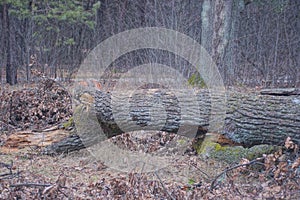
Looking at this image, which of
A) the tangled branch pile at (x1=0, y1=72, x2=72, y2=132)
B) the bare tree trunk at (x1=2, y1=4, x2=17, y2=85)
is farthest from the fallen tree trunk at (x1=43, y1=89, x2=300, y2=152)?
the bare tree trunk at (x1=2, y1=4, x2=17, y2=85)

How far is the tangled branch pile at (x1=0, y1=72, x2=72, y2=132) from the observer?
6.55 m

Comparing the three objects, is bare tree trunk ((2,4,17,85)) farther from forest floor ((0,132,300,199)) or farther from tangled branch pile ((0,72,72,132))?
forest floor ((0,132,300,199))

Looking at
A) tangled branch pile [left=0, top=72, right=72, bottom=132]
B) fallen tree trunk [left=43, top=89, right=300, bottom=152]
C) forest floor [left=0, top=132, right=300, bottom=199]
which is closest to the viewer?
forest floor [left=0, top=132, right=300, bottom=199]

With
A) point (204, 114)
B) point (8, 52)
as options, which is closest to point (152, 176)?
point (204, 114)

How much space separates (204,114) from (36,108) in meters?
3.33

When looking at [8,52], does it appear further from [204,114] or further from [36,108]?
[204,114]

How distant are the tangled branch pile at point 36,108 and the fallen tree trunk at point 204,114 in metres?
1.36

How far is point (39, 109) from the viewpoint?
670 cm

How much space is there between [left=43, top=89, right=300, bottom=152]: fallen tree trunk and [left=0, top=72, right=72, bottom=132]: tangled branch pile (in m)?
1.36

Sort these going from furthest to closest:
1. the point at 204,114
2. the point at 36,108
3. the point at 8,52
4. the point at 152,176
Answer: the point at 8,52, the point at 36,108, the point at 204,114, the point at 152,176

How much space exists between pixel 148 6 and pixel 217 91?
8.24 meters

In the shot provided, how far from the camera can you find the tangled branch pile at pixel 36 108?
21.5 ft

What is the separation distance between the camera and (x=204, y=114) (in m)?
4.79

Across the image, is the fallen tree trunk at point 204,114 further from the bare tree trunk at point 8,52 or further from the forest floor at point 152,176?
the bare tree trunk at point 8,52
